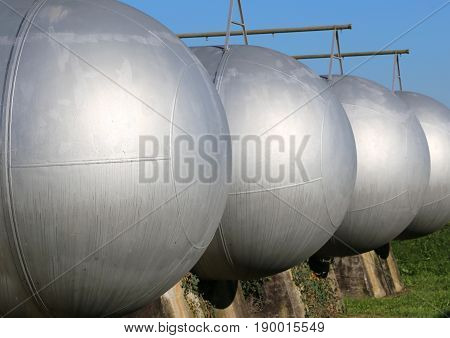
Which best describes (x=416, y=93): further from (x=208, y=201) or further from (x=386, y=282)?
(x=208, y=201)

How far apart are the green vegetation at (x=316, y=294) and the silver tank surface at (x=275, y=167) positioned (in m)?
5.31

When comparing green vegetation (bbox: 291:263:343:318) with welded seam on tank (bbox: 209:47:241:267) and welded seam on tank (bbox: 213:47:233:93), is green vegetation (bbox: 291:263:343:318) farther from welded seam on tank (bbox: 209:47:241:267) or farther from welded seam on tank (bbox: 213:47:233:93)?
welded seam on tank (bbox: 213:47:233:93)

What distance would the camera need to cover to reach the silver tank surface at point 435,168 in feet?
57.0

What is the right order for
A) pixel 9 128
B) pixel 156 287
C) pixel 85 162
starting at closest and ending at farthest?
1. pixel 9 128
2. pixel 85 162
3. pixel 156 287

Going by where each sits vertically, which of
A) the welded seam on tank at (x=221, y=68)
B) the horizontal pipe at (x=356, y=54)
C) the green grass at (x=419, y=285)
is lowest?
the green grass at (x=419, y=285)

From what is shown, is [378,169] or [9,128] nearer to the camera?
[9,128]

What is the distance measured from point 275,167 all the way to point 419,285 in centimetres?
1356

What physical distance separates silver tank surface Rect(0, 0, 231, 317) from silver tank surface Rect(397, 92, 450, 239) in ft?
35.6

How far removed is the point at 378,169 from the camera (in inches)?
523

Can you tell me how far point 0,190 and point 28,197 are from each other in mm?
222

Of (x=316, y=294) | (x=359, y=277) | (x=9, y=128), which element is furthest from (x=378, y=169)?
(x=9, y=128)

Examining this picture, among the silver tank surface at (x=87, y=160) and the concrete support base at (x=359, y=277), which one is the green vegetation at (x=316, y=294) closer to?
the concrete support base at (x=359, y=277)

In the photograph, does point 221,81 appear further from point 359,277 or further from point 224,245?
point 359,277

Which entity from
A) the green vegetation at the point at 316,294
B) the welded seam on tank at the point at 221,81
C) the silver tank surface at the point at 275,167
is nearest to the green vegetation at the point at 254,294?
the green vegetation at the point at 316,294
